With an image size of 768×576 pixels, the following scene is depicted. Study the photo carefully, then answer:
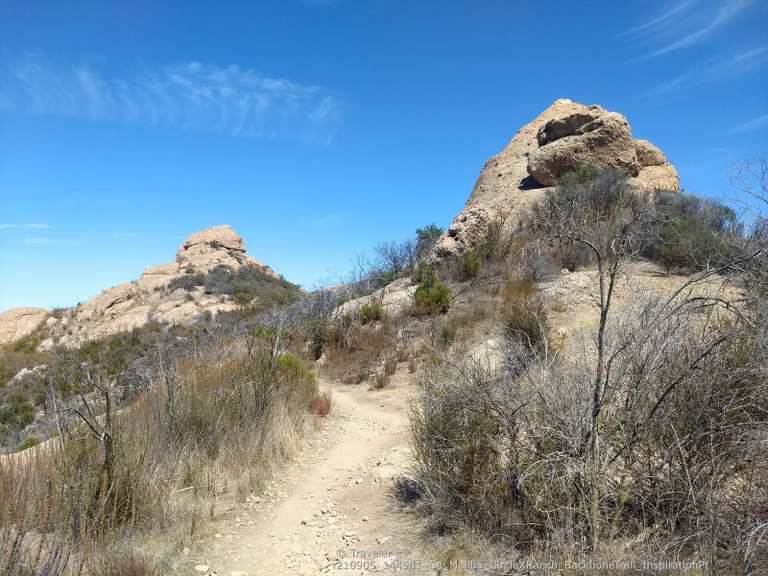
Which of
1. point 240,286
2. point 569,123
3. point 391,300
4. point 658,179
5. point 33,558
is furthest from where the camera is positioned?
point 240,286

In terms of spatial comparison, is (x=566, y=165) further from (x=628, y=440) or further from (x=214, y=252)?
(x=214, y=252)

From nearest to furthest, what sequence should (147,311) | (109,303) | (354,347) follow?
(354,347) → (147,311) → (109,303)

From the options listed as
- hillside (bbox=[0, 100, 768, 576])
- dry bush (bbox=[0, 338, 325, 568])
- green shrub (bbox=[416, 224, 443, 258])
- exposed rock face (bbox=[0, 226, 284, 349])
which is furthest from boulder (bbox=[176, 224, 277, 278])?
dry bush (bbox=[0, 338, 325, 568])

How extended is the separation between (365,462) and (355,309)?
24.1ft

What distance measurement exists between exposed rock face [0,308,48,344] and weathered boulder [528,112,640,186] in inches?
1243

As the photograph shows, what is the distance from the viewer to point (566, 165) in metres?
16.6

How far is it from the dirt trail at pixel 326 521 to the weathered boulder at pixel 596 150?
1303 cm

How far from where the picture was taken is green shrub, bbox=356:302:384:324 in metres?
12.2

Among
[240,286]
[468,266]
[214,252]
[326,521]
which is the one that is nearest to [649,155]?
[468,266]

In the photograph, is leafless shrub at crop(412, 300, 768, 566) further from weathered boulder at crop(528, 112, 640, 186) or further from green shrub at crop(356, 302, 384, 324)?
weathered boulder at crop(528, 112, 640, 186)

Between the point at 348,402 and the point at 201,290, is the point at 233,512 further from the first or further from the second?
the point at 201,290

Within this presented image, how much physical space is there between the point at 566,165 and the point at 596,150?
40.3 inches

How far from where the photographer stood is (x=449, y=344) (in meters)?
9.98

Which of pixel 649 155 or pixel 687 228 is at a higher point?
pixel 649 155
